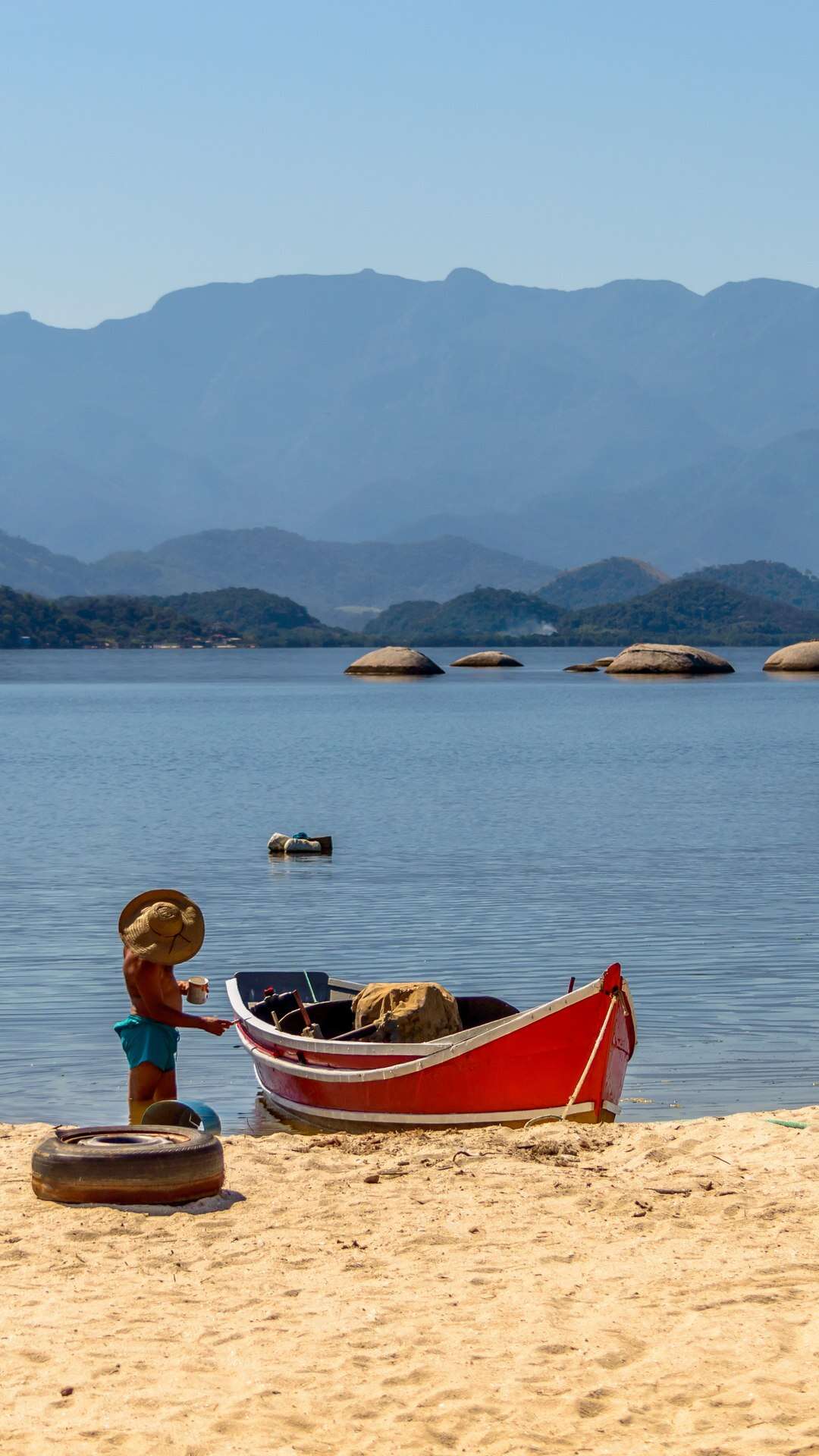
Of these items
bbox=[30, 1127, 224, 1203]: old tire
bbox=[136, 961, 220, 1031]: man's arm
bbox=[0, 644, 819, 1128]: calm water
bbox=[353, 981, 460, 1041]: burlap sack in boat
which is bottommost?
bbox=[0, 644, 819, 1128]: calm water

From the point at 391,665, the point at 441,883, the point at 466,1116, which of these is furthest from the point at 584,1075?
the point at 391,665

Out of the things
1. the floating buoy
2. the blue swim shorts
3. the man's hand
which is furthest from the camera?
the floating buoy

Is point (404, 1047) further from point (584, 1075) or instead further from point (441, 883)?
point (441, 883)

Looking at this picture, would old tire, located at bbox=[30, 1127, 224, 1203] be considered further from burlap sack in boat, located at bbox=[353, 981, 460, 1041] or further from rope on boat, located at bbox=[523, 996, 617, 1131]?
burlap sack in boat, located at bbox=[353, 981, 460, 1041]

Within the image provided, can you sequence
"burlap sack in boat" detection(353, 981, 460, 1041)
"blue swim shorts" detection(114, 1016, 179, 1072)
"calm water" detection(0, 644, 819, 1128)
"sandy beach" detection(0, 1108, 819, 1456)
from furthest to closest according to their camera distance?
"calm water" detection(0, 644, 819, 1128) → "burlap sack in boat" detection(353, 981, 460, 1041) → "blue swim shorts" detection(114, 1016, 179, 1072) → "sandy beach" detection(0, 1108, 819, 1456)

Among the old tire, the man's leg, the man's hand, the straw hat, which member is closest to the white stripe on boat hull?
the man's hand

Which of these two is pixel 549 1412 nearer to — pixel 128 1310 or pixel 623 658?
pixel 128 1310

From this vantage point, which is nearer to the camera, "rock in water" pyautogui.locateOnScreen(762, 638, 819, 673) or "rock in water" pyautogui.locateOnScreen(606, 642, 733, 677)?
"rock in water" pyautogui.locateOnScreen(606, 642, 733, 677)

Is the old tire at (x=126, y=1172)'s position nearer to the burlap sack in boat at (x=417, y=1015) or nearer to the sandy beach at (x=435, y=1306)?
the sandy beach at (x=435, y=1306)

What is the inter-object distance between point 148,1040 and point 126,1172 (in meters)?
2.21

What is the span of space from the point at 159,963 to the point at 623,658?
580 feet

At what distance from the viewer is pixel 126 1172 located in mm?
12172

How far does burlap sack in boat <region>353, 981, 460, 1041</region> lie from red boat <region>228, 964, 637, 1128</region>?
23 cm

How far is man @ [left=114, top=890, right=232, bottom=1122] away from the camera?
13.7 m
